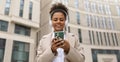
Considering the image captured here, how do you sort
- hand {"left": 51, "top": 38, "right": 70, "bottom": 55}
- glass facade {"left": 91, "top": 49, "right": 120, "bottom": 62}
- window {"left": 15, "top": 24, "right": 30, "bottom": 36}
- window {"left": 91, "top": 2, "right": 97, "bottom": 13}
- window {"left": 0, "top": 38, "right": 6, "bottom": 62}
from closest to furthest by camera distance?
hand {"left": 51, "top": 38, "right": 70, "bottom": 55}
window {"left": 0, "top": 38, "right": 6, "bottom": 62}
window {"left": 15, "top": 24, "right": 30, "bottom": 36}
glass facade {"left": 91, "top": 49, "right": 120, "bottom": 62}
window {"left": 91, "top": 2, "right": 97, "bottom": 13}

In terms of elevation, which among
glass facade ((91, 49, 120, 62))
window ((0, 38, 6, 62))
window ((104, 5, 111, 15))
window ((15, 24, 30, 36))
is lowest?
glass facade ((91, 49, 120, 62))

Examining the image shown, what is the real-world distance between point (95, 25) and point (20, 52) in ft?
64.0

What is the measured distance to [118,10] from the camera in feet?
129

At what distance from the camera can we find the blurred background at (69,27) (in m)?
21.5

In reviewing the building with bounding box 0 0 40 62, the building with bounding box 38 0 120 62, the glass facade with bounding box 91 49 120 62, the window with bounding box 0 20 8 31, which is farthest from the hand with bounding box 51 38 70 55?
the glass facade with bounding box 91 49 120 62

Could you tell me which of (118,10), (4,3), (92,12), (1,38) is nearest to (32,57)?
(1,38)

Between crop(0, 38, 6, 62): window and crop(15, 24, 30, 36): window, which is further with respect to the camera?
crop(15, 24, 30, 36): window

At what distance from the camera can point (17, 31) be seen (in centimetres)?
2230

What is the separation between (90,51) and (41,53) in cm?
3109

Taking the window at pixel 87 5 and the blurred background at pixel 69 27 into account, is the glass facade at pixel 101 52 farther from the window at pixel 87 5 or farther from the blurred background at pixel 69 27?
the window at pixel 87 5

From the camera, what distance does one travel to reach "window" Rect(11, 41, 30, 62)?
820 inches

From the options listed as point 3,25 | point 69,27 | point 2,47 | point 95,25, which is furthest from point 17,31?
point 95,25

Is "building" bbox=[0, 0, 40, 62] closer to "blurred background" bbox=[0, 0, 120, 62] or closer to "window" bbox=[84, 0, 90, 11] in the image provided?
"blurred background" bbox=[0, 0, 120, 62]

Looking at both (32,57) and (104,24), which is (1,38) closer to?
(32,57)
